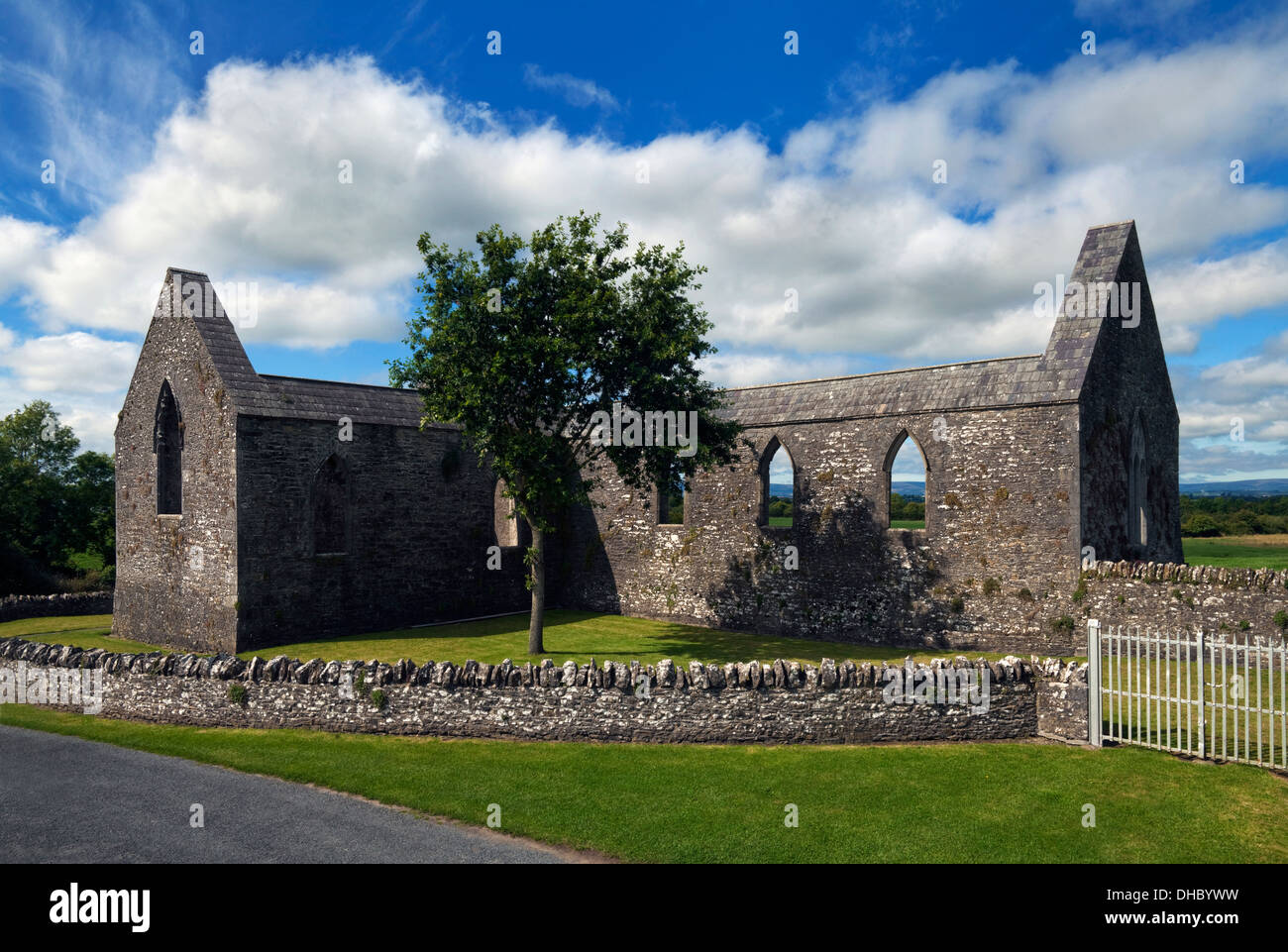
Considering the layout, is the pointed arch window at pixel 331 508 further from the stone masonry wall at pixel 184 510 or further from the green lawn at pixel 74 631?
the green lawn at pixel 74 631

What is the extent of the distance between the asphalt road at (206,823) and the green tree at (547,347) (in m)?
9.37

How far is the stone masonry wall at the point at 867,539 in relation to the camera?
1938 centimetres

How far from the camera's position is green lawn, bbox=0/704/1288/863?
8.42m

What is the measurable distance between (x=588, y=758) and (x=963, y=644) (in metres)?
12.7

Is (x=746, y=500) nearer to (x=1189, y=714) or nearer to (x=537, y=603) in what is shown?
(x=537, y=603)

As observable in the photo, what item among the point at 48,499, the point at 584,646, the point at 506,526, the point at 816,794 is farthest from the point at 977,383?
the point at 48,499

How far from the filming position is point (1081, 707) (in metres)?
12.0

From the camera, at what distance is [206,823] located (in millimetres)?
9234

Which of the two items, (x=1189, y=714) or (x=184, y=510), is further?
(x=184, y=510)

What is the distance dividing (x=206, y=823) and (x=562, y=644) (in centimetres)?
1241

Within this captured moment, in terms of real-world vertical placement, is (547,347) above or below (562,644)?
above

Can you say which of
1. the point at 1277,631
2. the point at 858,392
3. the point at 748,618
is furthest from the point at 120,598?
the point at 1277,631

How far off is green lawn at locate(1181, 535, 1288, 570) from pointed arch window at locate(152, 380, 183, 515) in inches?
1636
